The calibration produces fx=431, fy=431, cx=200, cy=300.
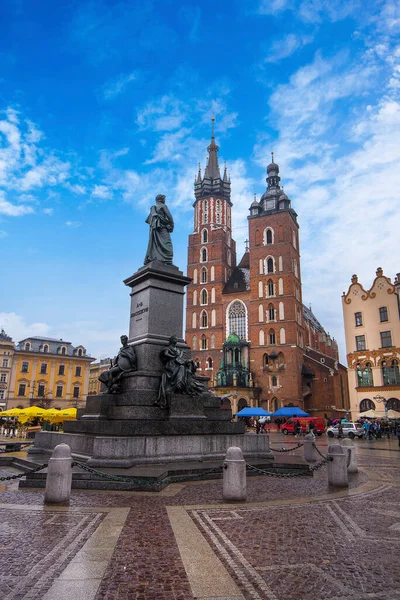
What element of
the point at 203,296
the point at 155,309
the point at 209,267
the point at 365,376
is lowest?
the point at 155,309

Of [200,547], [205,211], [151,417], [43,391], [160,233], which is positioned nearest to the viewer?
[200,547]

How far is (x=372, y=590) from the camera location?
3.50 meters

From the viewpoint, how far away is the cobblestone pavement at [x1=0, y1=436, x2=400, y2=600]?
3459 mm

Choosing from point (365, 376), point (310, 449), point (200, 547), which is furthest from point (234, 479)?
point (365, 376)

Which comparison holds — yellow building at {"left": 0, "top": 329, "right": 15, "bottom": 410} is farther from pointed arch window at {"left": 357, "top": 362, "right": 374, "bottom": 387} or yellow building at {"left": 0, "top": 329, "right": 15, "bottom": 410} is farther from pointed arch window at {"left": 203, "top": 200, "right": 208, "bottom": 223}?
pointed arch window at {"left": 357, "top": 362, "right": 374, "bottom": 387}

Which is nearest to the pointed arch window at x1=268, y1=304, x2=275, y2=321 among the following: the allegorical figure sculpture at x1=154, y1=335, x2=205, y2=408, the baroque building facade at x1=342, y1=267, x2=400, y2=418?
the baroque building facade at x1=342, y1=267, x2=400, y2=418

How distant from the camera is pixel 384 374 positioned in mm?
36562

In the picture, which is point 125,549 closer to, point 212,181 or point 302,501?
point 302,501

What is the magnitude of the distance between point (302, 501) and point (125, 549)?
139 inches

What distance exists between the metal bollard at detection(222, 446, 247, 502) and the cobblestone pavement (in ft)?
0.64

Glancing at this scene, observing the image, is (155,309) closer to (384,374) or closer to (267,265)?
(384,374)

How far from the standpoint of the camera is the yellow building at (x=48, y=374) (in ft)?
198

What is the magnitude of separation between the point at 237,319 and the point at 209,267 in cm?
885

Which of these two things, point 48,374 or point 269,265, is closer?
point 269,265
